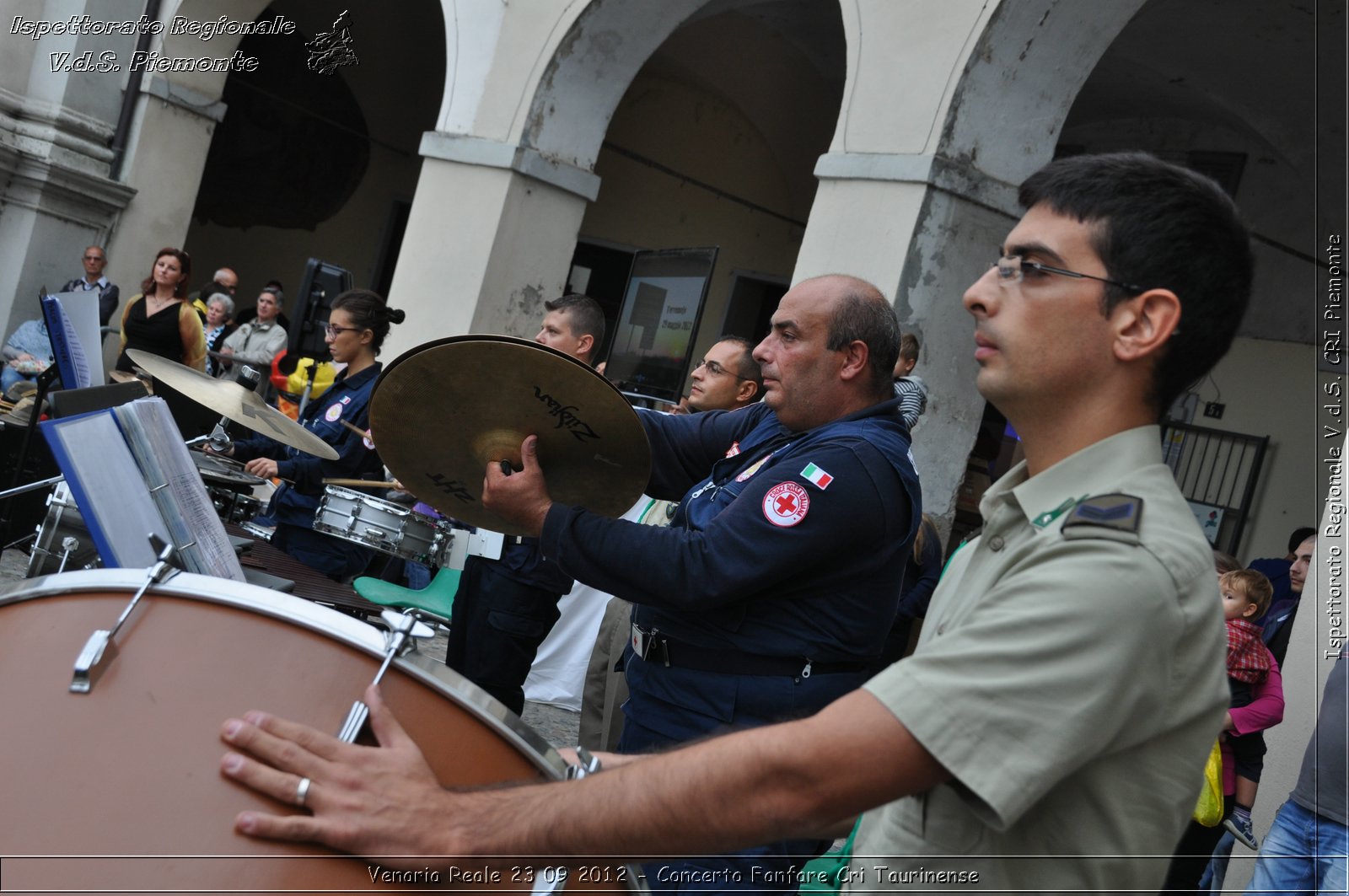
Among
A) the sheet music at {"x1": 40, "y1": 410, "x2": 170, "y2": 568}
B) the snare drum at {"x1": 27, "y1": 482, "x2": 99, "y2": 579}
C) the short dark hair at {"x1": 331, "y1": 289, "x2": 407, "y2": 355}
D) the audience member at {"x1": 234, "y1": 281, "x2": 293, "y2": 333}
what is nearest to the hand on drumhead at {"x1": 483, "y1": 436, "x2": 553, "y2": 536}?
the sheet music at {"x1": 40, "y1": 410, "x2": 170, "y2": 568}

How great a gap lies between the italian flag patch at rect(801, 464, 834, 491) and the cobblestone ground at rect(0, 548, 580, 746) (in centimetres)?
335

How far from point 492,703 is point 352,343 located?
441cm

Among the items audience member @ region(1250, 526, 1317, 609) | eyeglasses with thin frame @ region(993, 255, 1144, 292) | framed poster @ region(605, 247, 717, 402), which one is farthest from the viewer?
framed poster @ region(605, 247, 717, 402)

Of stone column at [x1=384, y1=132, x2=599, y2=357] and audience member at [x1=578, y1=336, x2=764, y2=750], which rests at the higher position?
stone column at [x1=384, y1=132, x2=599, y2=357]

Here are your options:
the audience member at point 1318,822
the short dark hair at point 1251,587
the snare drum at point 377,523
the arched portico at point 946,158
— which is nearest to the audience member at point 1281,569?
the short dark hair at point 1251,587

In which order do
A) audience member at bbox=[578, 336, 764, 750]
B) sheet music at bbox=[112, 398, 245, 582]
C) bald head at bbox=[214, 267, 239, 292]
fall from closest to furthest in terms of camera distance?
sheet music at bbox=[112, 398, 245, 582] → audience member at bbox=[578, 336, 764, 750] → bald head at bbox=[214, 267, 239, 292]

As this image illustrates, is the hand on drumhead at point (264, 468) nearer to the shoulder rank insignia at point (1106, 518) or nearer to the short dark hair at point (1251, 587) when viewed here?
the short dark hair at point (1251, 587)

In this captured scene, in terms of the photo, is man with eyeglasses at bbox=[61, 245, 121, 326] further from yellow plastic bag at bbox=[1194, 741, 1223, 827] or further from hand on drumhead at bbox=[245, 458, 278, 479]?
yellow plastic bag at bbox=[1194, 741, 1223, 827]

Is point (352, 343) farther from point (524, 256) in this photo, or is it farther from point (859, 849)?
point (859, 849)

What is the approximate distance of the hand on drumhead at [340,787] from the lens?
4.14ft

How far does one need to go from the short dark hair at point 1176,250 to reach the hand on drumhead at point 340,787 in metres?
0.98

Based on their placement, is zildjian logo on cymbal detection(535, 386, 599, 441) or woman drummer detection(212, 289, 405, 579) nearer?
zildjian logo on cymbal detection(535, 386, 599, 441)

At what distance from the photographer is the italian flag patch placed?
2.34m

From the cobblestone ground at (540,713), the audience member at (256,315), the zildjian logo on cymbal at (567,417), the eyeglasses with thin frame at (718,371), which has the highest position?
the eyeglasses with thin frame at (718,371)
